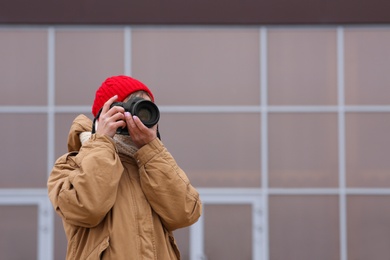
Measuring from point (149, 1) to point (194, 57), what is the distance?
73 cm

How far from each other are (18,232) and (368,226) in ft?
11.6

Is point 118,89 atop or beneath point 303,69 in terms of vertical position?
beneath

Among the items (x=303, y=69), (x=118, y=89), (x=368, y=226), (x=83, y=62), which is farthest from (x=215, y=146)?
(x=118, y=89)

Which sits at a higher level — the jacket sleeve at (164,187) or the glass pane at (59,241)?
the jacket sleeve at (164,187)

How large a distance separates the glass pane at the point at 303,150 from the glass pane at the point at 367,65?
1.25 ft

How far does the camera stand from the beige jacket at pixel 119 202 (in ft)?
8.16

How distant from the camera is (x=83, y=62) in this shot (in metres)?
7.34

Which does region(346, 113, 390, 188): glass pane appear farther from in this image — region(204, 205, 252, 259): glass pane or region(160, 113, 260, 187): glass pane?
region(204, 205, 252, 259): glass pane

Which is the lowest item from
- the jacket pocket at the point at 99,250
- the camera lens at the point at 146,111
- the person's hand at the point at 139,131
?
the jacket pocket at the point at 99,250

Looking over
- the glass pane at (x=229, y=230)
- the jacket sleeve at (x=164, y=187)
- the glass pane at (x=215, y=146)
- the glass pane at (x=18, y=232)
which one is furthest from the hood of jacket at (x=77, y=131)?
the glass pane at (x=18, y=232)

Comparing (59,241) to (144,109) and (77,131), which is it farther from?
(144,109)

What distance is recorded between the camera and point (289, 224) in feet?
24.0

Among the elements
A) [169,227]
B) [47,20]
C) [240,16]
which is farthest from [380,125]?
[169,227]

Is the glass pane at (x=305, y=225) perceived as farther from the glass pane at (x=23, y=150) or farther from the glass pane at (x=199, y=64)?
the glass pane at (x=23, y=150)
